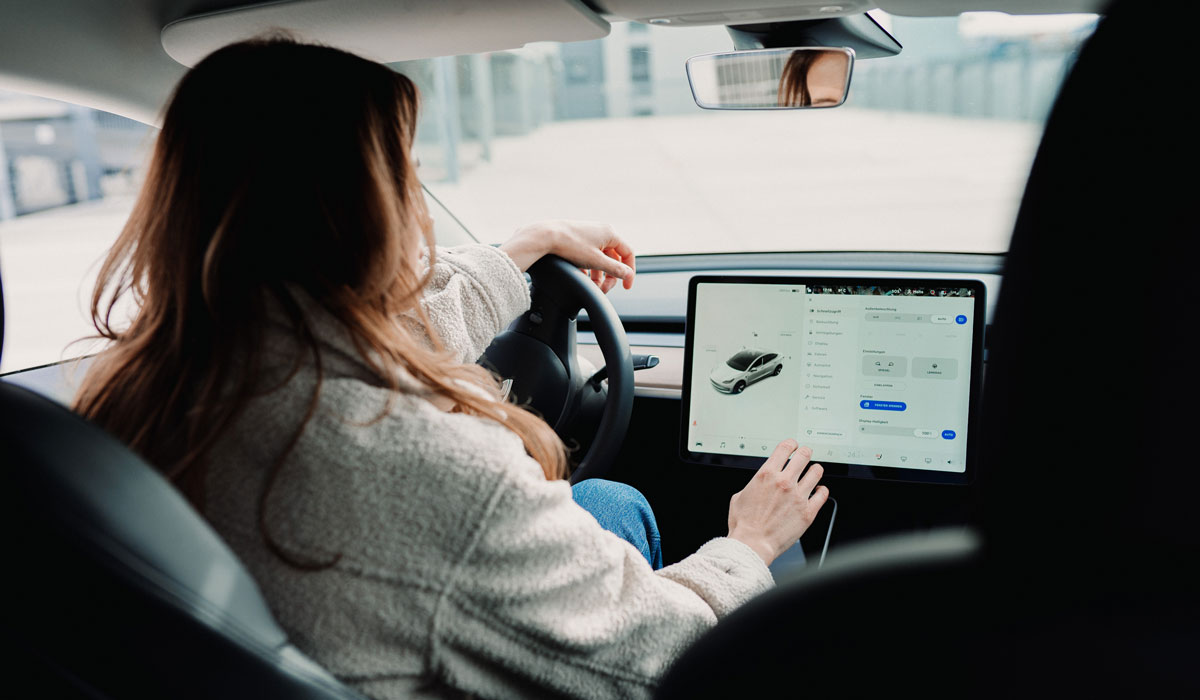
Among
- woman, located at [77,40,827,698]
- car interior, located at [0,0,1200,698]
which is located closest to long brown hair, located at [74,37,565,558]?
woman, located at [77,40,827,698]

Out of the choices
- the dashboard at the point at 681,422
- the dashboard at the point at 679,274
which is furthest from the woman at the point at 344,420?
the dashboard at the point at 679,274

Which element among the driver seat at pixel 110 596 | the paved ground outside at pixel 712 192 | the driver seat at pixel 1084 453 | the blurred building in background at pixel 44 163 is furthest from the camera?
the blurred building in background at pixel 44 163

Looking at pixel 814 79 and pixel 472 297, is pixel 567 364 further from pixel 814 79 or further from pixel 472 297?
pixel 814 79

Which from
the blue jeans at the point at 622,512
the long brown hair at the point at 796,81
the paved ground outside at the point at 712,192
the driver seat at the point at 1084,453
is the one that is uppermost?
the long brown hair at the point at 796,81

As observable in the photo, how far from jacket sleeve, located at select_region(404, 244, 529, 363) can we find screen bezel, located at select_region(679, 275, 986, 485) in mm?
411

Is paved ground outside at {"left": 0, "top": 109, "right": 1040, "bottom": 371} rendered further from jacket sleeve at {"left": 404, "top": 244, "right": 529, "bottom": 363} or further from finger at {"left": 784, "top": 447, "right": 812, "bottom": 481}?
finger at {"left": 784, "top": 447, "right": 812, "bottom": 481}

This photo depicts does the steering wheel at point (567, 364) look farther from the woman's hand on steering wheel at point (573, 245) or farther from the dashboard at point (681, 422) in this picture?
the dashboard at point (681, 422)

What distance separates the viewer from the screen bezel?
1.77 metres

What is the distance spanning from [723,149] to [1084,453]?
11134 mm

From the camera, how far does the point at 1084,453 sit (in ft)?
1.73

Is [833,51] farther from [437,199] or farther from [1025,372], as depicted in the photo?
[1025,372]

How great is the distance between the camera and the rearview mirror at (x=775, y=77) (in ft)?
6.14

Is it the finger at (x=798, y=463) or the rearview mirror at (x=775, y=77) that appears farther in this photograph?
the rearview mirror at (x=775, y=77)

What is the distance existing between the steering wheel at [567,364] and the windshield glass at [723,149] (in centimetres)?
92
